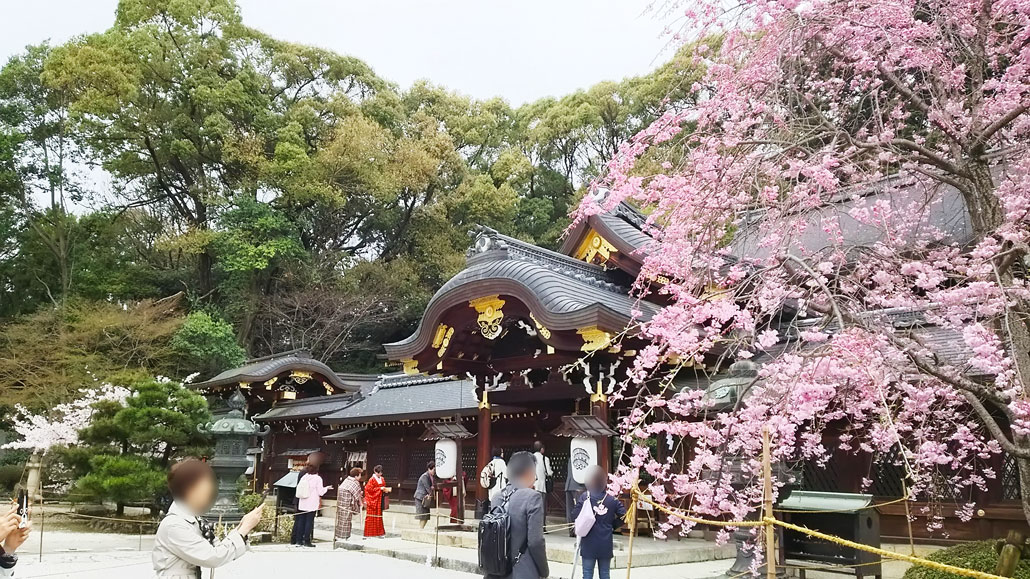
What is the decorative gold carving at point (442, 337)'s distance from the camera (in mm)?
11992

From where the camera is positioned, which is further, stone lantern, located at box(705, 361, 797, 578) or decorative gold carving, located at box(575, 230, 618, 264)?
decorative gold carving, located at box(575, 230, 618, 264)

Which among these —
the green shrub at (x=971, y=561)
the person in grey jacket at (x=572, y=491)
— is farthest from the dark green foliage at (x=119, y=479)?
the green shrub at (x=971, y=561)

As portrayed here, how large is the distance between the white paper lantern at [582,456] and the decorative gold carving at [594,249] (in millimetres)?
4107

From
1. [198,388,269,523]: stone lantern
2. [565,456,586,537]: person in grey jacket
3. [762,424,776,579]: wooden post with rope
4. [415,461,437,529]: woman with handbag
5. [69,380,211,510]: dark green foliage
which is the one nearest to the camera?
[762,424,776,579]: wooden post with rope

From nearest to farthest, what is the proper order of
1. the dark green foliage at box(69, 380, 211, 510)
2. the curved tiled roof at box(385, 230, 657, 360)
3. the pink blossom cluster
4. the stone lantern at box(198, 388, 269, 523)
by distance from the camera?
the curved tiled roof at box(385, 230, 657, 360) < the stone lantern at box(198, 388, 269, 523) < the dark green foliage at box(69, 380, 211, 510) < the pink blossom cluster

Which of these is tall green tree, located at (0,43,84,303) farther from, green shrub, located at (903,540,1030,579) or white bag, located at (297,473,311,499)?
green shrub, located at (903,540,1030,579)

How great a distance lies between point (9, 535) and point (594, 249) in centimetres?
1113

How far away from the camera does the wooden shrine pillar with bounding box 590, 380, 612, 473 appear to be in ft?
33.5

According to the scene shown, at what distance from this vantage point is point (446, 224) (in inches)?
1197

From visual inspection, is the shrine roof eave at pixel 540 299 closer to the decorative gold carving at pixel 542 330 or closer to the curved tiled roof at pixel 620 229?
the decorative gold carving at pixel 542 330

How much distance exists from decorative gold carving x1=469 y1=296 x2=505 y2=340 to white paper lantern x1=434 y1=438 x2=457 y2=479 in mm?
2845

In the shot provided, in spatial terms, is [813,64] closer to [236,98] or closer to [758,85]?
[758,85]

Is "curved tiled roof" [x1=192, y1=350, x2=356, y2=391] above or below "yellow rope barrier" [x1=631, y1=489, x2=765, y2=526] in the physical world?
above

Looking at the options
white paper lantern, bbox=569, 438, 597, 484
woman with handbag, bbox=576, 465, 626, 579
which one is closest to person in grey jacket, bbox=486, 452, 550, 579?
woman with handbag, bbox=576, 465, 626, 579
